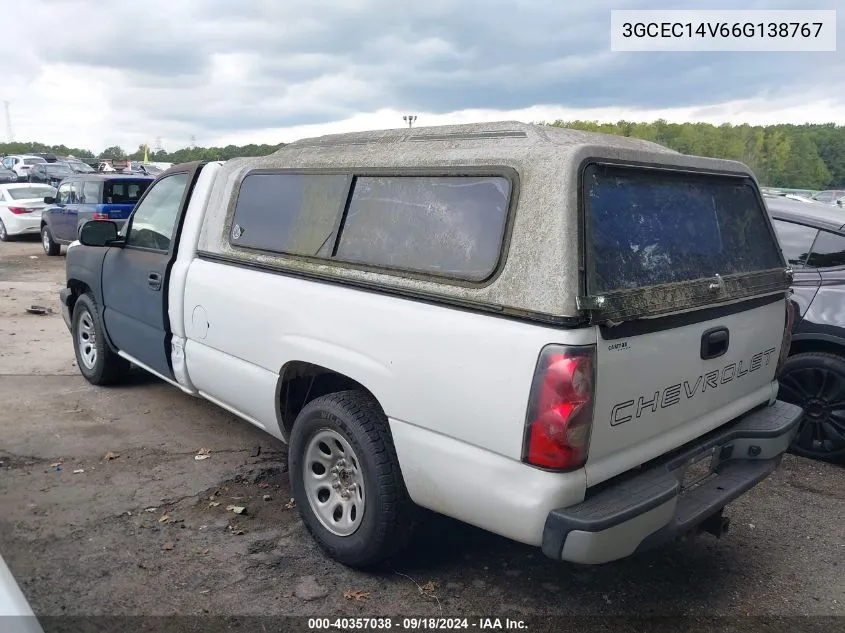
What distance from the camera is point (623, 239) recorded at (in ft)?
8.63

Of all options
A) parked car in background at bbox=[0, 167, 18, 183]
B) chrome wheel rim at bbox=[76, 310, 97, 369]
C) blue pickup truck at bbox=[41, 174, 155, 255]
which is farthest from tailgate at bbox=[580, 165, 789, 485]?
parked car in background at bbox=[0, 167, 18, 183]

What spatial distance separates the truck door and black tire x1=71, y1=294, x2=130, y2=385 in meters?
0.29

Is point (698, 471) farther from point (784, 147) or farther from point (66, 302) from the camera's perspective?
point (784, 147)

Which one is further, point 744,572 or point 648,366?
point 744,572

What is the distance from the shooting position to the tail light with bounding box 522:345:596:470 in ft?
7.48

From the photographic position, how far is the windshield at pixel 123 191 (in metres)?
13.0

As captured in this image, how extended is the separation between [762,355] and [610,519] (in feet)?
4.79

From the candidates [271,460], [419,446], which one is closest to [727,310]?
[419,446]

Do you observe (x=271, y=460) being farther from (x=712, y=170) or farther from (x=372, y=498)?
(x=712, y=170)

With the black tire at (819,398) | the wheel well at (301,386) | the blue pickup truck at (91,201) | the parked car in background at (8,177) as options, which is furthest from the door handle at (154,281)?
the parked car in background at (8,177)

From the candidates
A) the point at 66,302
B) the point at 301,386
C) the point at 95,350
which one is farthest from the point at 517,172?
the point at 66,302

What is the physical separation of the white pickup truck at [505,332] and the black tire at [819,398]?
1262 mm

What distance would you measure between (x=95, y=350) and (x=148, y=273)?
5.16ft

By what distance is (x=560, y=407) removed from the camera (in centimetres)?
229
